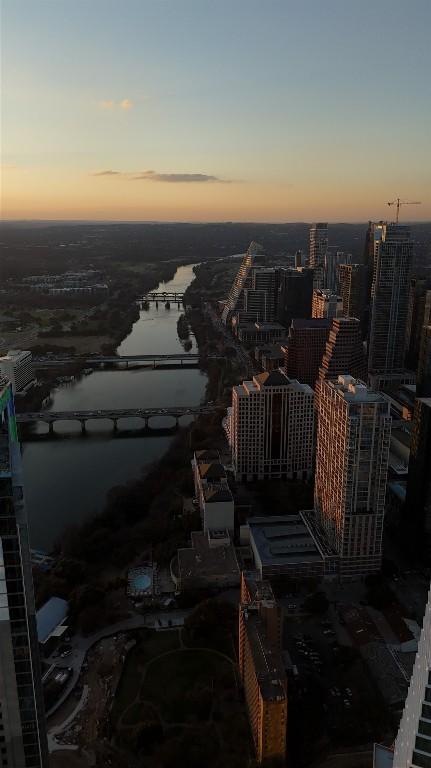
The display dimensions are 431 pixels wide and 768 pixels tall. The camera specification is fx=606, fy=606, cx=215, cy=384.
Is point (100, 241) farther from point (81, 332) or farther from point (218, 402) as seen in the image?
point (218, 402)

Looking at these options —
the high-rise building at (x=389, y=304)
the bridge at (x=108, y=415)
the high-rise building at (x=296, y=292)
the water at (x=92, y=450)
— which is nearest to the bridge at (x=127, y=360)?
the water at (x=92, y=450)

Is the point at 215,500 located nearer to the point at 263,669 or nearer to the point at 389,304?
the point at 263,669

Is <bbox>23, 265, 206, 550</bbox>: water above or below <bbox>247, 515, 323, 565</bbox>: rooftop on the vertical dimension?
below

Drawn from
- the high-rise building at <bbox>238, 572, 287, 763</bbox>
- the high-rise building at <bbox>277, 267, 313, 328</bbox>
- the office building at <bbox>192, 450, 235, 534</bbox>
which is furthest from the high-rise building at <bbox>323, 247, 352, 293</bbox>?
the high-rise building at <bbox>238, 572, 287, 763</bbox>

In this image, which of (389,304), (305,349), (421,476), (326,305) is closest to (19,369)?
(305,349)

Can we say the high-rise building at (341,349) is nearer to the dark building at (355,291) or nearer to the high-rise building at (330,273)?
the dark building at (355,291)

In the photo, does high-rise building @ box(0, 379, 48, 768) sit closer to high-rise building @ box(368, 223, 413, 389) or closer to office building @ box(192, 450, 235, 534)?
office building @ box(192, 450, 235, 534)

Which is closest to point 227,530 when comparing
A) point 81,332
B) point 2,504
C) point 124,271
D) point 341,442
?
point 341,442
